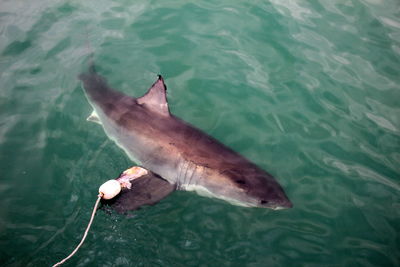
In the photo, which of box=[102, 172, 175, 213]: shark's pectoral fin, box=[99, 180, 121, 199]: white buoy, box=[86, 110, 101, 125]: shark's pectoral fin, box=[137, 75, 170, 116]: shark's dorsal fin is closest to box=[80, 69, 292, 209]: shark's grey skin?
box=[137, 75, 170, 116]: shark's dorsal fin

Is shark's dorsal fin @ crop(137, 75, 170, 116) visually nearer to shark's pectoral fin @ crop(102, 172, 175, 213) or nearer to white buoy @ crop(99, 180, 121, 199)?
shark's pectoral fin @ crop(102, 172, 175, 213)

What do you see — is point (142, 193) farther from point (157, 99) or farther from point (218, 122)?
point (218, 122)

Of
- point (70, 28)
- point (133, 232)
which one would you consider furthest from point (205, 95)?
point (70, 28)

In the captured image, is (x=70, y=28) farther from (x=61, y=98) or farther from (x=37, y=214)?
(x=37, y=214)

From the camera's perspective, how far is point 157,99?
5711 millimetres

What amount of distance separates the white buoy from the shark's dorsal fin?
167cm

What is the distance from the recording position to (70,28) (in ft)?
29.6

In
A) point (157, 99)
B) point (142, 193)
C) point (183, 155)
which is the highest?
point (157, 99)

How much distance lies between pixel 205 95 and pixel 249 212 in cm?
327

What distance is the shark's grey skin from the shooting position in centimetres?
500

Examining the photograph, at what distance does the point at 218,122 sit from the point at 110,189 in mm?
3179

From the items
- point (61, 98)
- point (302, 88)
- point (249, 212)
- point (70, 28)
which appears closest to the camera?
point (249, 212)

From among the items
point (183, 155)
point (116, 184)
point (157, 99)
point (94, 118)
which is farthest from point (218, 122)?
point (116, 184)

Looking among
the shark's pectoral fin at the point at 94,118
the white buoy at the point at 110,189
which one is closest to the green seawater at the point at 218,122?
the shark's pectoral fin at the point at 94,118
